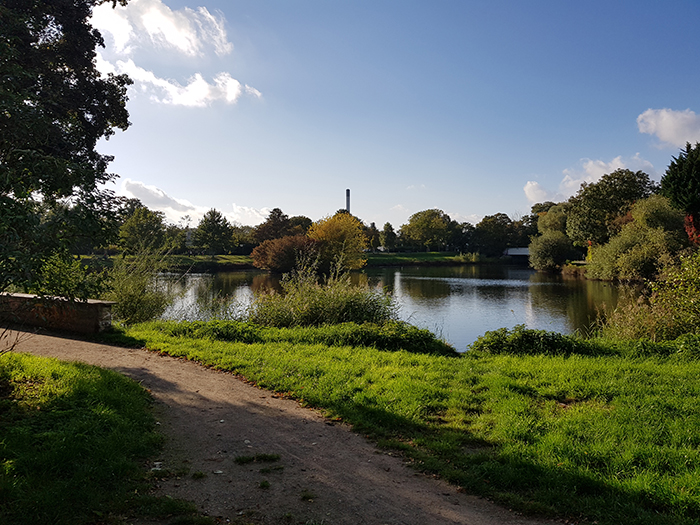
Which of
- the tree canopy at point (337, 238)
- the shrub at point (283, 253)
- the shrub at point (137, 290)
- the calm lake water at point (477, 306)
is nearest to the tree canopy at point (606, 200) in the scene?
the calm lake water at point (477, 306)

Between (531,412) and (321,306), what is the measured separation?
761cm

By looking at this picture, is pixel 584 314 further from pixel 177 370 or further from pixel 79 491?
pixel 79 491

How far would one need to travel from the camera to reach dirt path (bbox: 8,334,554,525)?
358 centimetres

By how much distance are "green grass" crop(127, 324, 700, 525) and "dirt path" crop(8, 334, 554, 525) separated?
1.07 ft

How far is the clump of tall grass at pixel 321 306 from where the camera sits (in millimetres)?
12430

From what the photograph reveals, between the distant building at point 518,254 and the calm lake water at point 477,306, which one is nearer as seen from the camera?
the calm lake water at point 477,306

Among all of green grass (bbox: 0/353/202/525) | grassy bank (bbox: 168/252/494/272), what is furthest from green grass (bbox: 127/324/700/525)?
grassy bank (bbox: 168/252/494/272)

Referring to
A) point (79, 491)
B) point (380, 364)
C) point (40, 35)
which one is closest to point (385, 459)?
point (79, 491)

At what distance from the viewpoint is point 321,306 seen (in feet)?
41.2

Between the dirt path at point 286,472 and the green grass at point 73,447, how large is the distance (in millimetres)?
309

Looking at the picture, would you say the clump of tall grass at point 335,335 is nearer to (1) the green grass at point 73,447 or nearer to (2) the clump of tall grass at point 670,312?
(1) the green grass at point 73,447

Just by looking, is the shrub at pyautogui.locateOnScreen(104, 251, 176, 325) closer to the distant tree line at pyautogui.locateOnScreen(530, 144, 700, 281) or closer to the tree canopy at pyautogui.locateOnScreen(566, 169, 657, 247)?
the distant tree line at pyautogui.locateOnScreen(530, 144, 700, 281)

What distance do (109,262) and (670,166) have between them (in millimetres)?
36493

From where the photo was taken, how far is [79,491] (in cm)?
358
